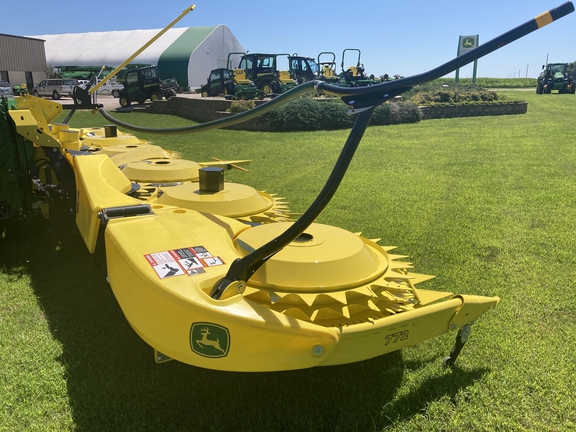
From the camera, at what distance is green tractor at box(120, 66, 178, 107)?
23.1 metres

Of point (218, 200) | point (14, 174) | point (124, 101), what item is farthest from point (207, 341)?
point (124, 101)

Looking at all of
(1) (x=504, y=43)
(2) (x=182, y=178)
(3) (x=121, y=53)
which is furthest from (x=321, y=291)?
(3) (x=121, y=53)

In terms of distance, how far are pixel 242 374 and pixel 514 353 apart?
169cm

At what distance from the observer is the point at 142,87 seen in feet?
76.2

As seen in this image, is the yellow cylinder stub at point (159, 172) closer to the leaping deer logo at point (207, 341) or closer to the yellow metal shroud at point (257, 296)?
the yellow metal shroud at point (257, 296)

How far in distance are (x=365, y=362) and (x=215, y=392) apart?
893 millimetres

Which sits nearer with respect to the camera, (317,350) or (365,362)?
(317,350)

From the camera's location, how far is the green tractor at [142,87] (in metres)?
23.1

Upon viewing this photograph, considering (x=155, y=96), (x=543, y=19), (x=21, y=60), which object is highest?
(x=21, y=60)

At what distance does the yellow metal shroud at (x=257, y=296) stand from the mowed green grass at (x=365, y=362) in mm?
474

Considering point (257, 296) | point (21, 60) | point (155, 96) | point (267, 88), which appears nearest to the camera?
point (257, 296)

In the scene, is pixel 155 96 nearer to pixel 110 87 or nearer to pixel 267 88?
pixel 267 88

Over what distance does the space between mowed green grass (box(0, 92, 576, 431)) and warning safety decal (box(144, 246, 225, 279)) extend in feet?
2.41

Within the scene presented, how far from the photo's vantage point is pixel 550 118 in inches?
695
